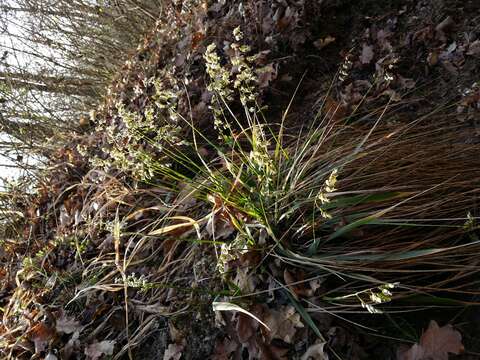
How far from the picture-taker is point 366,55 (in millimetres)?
2762

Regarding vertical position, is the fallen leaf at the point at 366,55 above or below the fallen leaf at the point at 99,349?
above

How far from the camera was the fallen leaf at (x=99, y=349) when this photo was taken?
7.55 feet

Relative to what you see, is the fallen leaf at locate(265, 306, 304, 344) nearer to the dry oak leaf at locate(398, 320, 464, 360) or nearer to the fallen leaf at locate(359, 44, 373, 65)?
the dry oak leaf at locate(398, 320, 464, 360)

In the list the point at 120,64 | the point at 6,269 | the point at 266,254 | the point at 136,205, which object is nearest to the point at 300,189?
the point at 266,254

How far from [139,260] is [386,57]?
2.11 meters

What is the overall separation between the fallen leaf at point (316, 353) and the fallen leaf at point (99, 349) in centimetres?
123

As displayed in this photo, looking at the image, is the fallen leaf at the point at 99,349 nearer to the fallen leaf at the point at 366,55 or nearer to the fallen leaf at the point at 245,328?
the fallen leaf at the point at 245,328

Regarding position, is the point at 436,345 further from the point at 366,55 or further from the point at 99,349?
the point at 366,55

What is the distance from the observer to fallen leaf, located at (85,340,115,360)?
90.7 inches

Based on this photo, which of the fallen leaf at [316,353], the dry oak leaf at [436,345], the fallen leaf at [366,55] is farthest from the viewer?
the fallen leaf at [366,55]

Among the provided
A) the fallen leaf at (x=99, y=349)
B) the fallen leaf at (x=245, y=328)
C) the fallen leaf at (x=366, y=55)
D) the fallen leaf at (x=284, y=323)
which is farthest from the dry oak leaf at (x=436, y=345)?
the fallen leaf at (x=366, y=55)

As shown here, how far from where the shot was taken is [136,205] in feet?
9.87

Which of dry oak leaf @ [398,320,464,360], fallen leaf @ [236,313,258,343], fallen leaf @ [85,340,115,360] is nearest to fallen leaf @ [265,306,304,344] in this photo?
fallen leaf @ [236,313,258,343]

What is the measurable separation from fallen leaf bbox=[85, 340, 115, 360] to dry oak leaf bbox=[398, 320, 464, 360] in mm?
1610
